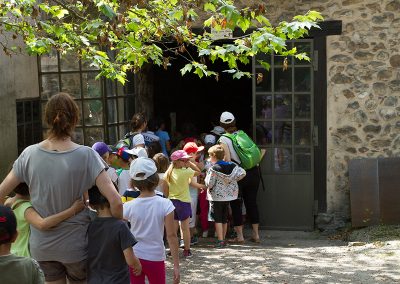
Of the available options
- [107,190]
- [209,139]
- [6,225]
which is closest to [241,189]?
[209,139]

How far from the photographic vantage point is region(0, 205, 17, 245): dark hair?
3271 millimetres

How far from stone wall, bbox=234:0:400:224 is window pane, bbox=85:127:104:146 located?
284cm

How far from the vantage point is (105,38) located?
6.07 meters

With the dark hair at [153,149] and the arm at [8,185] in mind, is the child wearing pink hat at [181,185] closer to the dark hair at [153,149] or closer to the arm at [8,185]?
the dark hair at [153,149]

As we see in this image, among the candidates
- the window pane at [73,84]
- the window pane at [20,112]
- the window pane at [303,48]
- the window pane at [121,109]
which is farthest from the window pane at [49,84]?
the window pane at [303,48]

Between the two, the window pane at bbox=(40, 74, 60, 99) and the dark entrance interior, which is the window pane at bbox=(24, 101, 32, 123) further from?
the dark entrance interior

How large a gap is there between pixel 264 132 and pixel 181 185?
249 cm

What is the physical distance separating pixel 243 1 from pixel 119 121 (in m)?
2.56

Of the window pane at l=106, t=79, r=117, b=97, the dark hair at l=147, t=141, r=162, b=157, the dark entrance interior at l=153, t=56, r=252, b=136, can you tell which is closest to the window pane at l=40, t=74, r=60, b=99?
the window pane at l=106, t=79, r=117, b=97

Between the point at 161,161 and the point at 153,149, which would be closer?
the point at 161,161

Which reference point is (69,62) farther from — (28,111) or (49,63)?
(28,111)

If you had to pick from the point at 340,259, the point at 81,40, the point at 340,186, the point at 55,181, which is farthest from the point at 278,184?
the point at 55,181

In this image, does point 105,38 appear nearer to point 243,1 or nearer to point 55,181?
point 55,181

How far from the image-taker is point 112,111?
1009 centimetres
